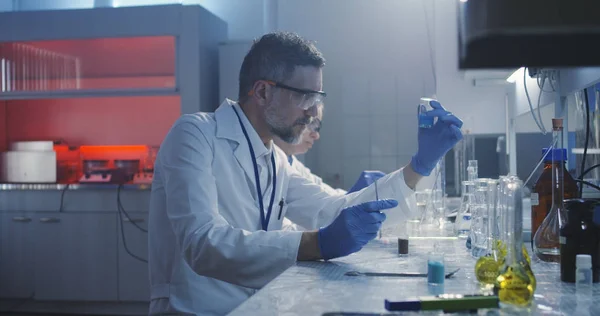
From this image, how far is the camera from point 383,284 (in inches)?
54.4

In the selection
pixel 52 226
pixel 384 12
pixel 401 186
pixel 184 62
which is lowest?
pixel 52 226

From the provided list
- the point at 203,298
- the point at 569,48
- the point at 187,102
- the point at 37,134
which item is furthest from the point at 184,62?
the point at 569,48

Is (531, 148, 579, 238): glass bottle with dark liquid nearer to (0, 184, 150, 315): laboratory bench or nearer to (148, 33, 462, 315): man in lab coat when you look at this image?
(148, 33, 462, 315): man in lab coat

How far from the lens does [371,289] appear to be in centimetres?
133

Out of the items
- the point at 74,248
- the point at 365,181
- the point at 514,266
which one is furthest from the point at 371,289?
the point at 74,248

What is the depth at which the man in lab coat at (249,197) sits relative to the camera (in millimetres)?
1719

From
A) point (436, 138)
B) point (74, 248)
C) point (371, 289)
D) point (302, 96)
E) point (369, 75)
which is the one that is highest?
point (369, 75)

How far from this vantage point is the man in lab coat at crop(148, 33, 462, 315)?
172cm

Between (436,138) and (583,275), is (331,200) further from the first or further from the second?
(583,275)

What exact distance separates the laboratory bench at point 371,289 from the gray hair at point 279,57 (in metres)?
0.71

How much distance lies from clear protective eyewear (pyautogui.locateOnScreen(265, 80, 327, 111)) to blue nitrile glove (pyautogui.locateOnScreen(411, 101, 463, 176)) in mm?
390

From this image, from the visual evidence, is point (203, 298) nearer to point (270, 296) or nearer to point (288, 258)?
point (288, 258)

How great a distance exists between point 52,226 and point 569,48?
13.6ft

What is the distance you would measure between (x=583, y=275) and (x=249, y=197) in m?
1.07
